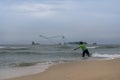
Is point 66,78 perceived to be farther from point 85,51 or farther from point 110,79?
point 85,51

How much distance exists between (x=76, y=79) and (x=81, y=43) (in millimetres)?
15040

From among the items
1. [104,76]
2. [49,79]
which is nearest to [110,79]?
[104,76]

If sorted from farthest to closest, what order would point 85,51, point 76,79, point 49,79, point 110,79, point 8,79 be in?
1. point 85,51
2. point 8,79
3. point 49,79
4. point 76,79
5. point 110,79

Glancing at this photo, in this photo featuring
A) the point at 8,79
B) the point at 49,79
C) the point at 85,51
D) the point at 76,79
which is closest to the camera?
the point at 76,79

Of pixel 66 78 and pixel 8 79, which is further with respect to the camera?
pixel 8 79

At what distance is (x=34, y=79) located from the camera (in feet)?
32.1

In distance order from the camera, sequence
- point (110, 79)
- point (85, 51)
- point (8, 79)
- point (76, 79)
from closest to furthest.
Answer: point (110, 79) < point (76, 79) < point (8, 79) < point (85, 51)

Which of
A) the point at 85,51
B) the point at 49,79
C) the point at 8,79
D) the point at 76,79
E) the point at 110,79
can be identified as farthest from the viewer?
the point at 85,51

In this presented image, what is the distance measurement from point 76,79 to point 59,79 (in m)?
0.54

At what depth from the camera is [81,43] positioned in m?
23.9

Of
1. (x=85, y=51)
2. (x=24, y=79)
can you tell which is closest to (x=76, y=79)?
(x=24, y=79)

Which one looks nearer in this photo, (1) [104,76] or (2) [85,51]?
(1) [104,76]

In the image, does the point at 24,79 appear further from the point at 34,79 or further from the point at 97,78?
the point at 97,78

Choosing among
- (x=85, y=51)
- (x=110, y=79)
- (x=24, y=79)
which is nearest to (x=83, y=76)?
(x=110, y=79)
